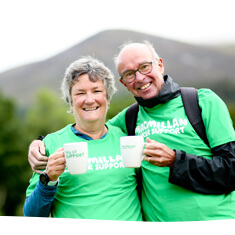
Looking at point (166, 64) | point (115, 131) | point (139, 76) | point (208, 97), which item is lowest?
point (115, 131)

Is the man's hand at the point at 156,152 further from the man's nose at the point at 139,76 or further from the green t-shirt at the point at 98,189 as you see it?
the man's nose at the point at 139,76

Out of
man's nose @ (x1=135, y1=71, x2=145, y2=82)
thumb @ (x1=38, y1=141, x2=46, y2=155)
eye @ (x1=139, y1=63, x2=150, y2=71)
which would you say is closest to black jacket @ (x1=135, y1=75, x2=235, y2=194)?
man's nose @ (x1=135, y1=71, x2=145, y2=82)

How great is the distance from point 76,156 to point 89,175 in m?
0.48

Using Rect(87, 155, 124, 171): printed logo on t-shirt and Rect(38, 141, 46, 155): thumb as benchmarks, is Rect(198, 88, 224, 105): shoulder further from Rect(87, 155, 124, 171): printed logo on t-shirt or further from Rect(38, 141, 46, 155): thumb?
Rect(38, 141, 46, 155): thumb

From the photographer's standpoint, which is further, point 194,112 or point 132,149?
point 194,112

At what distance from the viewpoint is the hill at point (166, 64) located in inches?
4198

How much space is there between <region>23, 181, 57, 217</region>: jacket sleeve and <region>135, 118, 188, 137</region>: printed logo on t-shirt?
104 centimetres

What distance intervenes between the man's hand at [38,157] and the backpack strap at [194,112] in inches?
55.1

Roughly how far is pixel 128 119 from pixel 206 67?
11198 cm

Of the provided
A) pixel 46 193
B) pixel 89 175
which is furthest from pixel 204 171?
pixel 46 193

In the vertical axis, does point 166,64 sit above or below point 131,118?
above

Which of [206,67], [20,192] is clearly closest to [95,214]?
[20,192]

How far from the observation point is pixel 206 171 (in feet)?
9.17

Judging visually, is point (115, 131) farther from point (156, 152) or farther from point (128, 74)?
point (156, 152)
